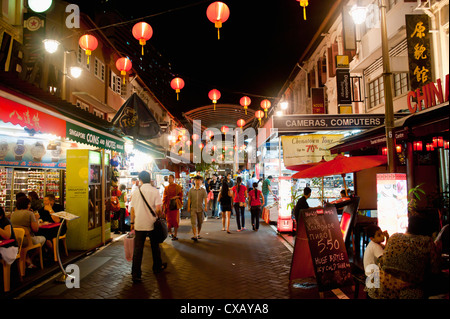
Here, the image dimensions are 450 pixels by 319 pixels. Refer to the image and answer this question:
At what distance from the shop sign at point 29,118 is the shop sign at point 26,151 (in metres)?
4.63

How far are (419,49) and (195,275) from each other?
991cm

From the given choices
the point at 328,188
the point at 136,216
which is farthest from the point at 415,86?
the point at 136,216

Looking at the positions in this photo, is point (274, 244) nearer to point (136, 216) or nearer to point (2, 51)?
point (136, 216)

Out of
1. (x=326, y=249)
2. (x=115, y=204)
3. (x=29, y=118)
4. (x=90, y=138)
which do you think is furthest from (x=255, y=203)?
(x=29, y=118)

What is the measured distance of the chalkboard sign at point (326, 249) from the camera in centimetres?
514

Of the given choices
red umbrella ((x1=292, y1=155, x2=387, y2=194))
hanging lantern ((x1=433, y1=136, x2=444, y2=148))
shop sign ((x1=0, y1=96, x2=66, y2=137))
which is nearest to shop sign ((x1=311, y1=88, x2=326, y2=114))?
hanging lantern ((x1=433, y1=136, x2=444, y2=148))

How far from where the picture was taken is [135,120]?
31.3 feet

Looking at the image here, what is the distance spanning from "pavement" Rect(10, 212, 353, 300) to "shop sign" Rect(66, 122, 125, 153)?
294cm

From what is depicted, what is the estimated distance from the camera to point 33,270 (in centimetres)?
666

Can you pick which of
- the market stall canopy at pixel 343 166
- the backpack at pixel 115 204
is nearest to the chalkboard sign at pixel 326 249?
the market stall canopy at pixel 343 166

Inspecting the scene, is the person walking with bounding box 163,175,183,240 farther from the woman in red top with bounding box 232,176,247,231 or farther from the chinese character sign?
the chinese character sign

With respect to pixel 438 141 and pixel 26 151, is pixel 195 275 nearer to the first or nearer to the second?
pixel 438 141

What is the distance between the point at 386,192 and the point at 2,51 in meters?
8.67

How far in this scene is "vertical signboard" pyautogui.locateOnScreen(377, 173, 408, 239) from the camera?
616 cm
